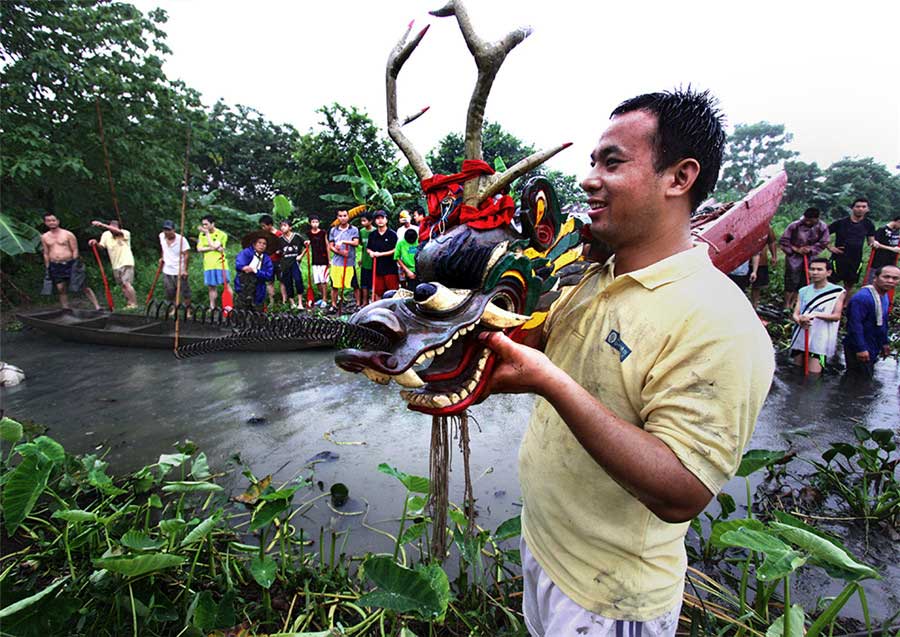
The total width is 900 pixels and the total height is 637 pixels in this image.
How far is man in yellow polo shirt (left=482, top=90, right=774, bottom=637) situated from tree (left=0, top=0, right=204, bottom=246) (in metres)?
12.9

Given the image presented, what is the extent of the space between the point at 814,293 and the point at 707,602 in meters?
5.17

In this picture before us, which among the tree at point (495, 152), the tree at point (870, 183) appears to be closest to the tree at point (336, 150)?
the tree at point (495, 152)

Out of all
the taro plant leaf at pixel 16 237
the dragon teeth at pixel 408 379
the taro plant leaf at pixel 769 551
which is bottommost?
the taro plant leaf at pixel 769 551

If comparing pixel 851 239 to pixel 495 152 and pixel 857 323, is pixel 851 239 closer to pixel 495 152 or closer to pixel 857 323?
pixel 857 323

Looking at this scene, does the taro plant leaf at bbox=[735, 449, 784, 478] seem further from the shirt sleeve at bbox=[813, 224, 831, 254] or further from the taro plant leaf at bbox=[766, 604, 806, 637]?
the shirt sleeve at bbox=[813, 224, 831, 254]

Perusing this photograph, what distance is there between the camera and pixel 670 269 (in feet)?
3.59

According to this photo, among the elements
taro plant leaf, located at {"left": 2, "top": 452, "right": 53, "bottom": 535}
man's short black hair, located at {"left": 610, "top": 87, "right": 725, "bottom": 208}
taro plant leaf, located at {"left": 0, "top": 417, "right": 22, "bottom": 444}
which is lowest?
taro plant leaf, located at {"left": 2, "top": 452, "right": 53, "bottom": 535}

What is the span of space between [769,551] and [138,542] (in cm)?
248

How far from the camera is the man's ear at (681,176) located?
1077 mm

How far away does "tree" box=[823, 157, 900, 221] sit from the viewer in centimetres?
2286

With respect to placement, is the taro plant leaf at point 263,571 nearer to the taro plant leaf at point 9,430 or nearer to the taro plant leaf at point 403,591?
the taro plant leaf at point 403,591

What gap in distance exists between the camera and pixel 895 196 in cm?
2389

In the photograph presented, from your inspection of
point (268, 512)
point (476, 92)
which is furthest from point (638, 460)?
point (268, 512)

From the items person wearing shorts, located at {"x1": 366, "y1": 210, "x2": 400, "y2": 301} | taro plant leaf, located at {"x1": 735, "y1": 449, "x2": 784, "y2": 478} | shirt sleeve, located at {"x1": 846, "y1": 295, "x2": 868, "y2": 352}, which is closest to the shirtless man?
person wearing shorts, located at {"x1": 366, "y1": 210, "x2": 400, "y2": 301}
